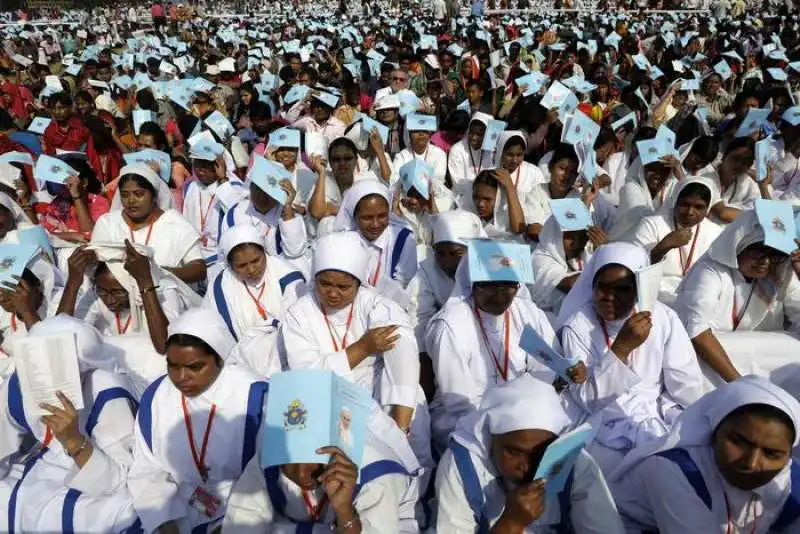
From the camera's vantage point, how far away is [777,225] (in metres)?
3.16

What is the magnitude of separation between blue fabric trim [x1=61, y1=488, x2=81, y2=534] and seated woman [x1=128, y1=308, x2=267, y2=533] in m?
0.25

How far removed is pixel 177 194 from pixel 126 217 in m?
1.74

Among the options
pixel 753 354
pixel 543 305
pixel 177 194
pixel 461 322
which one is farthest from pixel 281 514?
pixel 177 194

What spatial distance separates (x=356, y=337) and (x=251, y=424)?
82 centimetres

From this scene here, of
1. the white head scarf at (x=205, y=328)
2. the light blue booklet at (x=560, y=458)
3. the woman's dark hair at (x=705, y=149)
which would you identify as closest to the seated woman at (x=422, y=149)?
Result: the woman's dark hair at (x=705, y=149)

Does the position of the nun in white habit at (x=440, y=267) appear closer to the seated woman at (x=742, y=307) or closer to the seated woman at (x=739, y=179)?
the seated woman at (x=742, y=307)

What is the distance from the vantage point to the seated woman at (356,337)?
304 centimetres

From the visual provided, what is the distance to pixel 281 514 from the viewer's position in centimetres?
233

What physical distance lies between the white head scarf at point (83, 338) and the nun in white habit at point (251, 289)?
881 millimetres

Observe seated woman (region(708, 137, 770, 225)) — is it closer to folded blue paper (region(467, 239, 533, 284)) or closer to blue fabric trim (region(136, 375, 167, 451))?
folded blue paper (region(467, 239, 533, 284))

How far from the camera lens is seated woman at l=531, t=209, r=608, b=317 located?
160 inches

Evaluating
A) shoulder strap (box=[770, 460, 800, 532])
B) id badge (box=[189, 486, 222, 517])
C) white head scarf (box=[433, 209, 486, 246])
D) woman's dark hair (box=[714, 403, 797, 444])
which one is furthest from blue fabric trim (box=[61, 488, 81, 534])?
shoulder strap (box=[770, 460, 800, 532])

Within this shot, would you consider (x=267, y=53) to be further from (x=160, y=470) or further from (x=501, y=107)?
(x=160, y=470)

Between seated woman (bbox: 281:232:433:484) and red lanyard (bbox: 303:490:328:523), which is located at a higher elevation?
seated woman (bbox: 281:232:433:484)
